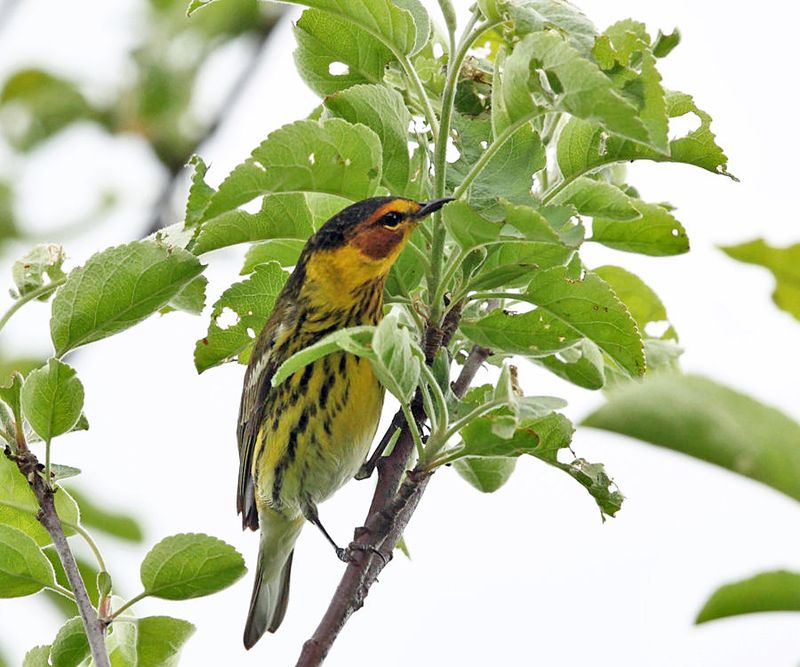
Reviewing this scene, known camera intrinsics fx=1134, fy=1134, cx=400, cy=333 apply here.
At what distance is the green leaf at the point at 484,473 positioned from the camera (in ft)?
8.42

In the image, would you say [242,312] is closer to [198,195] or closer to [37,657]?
[198,195]

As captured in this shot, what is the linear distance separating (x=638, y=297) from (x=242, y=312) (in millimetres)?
1025

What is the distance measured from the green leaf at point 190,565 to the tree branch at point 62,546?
14cm

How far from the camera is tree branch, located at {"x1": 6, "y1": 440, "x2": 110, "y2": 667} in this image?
2.08 m

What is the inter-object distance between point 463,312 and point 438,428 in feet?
1.27

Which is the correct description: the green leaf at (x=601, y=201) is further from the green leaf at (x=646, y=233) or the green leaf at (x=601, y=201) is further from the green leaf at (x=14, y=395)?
the green leaf at (x=14, y=395)

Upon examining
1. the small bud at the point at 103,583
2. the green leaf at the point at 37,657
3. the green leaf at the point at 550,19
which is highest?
the green leaf at the point at 550,19

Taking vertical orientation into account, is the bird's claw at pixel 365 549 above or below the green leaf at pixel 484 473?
below

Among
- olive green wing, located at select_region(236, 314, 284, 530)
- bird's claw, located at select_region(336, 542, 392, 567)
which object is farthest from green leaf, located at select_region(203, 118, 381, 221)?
olive green wing, located at select_region(236, 314, 284, 530)

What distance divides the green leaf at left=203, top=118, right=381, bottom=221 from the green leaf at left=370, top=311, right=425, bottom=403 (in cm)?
39

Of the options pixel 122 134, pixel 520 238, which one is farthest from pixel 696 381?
pixel 122 134

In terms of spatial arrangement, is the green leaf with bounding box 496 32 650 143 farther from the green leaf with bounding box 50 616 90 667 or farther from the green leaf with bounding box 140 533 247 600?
the green leaf with bounding box 50 616 90 667

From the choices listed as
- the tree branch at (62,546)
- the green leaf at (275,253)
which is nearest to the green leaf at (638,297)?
the green leaf at (275,253)

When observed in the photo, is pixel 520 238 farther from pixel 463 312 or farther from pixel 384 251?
pixel 384 251
